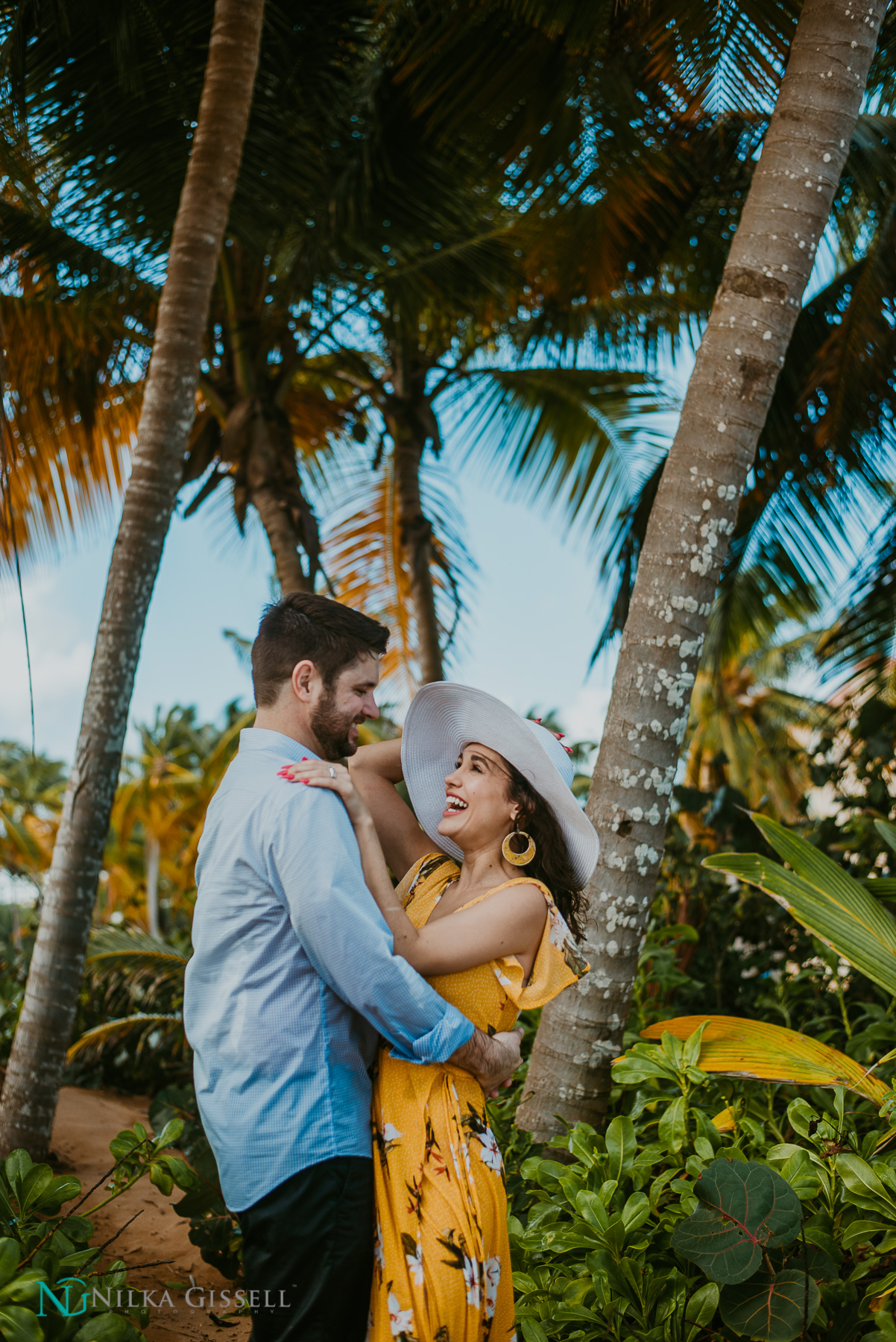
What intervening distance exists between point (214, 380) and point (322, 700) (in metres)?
5.25

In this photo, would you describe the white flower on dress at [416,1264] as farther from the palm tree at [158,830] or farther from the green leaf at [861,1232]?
the palm tree at [158,830]

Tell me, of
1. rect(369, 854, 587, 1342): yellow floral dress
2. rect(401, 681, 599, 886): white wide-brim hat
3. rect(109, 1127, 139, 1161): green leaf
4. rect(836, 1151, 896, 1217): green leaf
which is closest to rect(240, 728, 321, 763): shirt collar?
rect(401, 681, 599, 886): white wide-brim hat

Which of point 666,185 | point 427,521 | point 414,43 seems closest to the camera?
point 414,43

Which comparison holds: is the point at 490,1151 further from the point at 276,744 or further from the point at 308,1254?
the point at 276,744

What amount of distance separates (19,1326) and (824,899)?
2.36 meters

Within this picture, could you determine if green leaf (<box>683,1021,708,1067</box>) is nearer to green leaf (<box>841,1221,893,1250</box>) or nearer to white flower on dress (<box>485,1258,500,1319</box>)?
green leaf (<box>841,1221,893,1250</box>)

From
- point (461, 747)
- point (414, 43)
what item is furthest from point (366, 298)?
point (461, 747)

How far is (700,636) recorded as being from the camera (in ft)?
10.0

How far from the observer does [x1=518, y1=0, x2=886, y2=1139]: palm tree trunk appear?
9.74ft

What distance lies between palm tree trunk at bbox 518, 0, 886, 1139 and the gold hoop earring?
91 centimetres

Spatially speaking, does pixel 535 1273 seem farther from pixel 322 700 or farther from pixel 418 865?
pixel 322 700

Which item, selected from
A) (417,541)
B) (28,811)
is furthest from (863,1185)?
(28,811)

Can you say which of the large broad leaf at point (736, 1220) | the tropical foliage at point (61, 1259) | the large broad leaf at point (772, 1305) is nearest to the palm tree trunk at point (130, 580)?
the tropical foliage at point (61, 1259)

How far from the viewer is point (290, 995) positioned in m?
1.71
